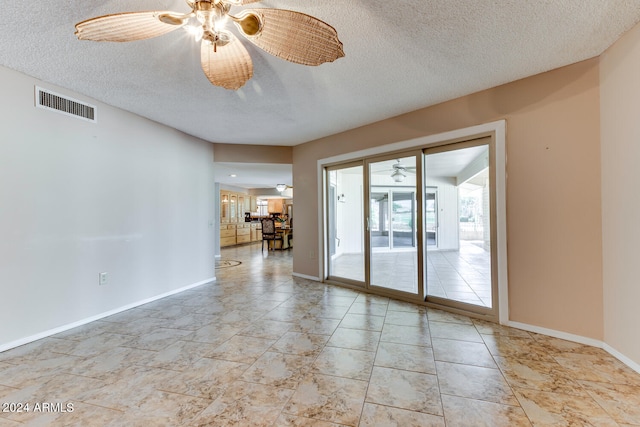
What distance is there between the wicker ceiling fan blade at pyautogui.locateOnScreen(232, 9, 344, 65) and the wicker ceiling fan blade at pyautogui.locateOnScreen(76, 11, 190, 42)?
0.34 m

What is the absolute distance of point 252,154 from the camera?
16.7 ft

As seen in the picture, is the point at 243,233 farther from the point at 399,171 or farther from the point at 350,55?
the point at 350,55

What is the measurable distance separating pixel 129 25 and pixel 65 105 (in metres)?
2.13

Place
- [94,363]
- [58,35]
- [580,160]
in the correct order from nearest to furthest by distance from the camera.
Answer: [58,35]
[94,363]
[580,160]

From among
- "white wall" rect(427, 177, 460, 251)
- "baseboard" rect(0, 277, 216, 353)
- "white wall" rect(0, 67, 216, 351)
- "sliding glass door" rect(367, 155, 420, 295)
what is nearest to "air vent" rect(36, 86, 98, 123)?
"white wall" rect(0, 67, 216, 351)

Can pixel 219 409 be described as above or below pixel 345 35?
below

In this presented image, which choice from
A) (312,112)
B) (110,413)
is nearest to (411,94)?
(312,112)

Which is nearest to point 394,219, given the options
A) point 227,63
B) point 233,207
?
point 227,63

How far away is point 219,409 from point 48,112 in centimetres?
309

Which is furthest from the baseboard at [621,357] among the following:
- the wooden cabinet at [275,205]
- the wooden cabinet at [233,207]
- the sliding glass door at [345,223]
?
the wooden cabinet at [275,205]

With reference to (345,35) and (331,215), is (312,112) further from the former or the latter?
(331,215)

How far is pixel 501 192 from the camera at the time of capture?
2.77 meters

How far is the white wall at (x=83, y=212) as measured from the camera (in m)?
2.42

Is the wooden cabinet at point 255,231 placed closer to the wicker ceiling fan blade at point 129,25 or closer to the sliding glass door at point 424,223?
the sliding glass door at point 424,223
